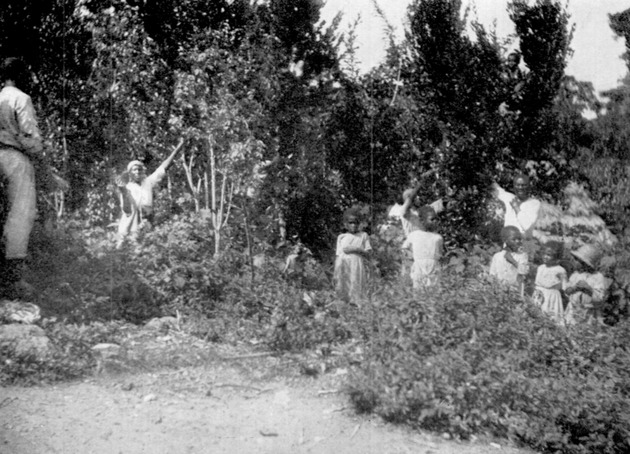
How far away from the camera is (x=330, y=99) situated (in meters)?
10.1

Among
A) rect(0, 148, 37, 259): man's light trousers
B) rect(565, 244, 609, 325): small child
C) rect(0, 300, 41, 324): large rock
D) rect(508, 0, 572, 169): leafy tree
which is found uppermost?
rect(508, 0, 572, 169): leafy tree

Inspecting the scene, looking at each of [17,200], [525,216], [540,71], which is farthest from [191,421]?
[540,71]

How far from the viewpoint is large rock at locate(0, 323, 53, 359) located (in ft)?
15.8

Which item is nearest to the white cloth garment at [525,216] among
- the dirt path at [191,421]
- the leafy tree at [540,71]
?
the leafy tree at [540,71]

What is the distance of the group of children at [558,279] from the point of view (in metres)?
6.41

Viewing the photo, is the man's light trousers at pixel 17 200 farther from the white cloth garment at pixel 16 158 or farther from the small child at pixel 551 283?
the small child at pixel 551 283

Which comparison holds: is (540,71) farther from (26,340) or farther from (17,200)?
(26,340)

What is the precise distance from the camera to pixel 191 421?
4172 mm

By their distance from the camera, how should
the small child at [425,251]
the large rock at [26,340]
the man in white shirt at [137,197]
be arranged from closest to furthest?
the large rock at [26,340] < the small child at [425,251] < the man in white shirt at [137,197]

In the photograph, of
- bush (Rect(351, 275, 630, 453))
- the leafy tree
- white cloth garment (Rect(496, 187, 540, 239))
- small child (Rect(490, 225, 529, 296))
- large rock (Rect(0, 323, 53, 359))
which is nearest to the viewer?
bush (Rect(351, 275, 630, 453))

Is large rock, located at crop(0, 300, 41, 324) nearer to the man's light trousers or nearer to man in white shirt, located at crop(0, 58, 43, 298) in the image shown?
man in white shirt, located at crop(0, 58, 43, 298)

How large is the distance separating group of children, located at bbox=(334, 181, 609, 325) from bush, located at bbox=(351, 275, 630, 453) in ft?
1.42

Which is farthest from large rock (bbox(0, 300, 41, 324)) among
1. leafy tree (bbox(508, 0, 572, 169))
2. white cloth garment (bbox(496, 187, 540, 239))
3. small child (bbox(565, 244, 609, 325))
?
leafy tree (bbox(508, 0, 572, 169))

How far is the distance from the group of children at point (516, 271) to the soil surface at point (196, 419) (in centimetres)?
150
